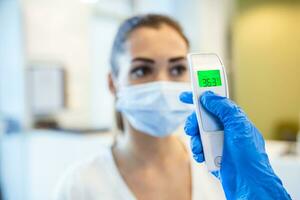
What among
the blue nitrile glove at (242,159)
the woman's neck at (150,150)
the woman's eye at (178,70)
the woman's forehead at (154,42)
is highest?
the woman's forehead at (154,42)

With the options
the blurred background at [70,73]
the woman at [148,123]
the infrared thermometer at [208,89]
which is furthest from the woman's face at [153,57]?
the blurred background at [70,73]

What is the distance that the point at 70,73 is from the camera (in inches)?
99.3

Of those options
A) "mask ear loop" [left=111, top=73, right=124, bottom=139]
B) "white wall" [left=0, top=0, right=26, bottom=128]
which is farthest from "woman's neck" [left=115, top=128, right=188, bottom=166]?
"white wall" [left=0, top=0, right=26, bottom=128]

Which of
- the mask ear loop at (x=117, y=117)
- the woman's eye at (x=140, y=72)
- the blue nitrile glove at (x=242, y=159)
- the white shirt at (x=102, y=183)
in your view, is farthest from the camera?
the mask ear loop at (x=117, y=117)

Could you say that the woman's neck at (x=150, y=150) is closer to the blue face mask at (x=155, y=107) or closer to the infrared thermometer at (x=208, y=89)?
the blue face mask at (x=155, y=107)

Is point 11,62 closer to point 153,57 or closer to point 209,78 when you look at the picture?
point 153,57

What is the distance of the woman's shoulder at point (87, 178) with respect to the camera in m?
0.89

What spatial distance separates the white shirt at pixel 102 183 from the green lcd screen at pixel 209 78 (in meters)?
0.33

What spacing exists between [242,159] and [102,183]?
1.55ft

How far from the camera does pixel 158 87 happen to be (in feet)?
3.22

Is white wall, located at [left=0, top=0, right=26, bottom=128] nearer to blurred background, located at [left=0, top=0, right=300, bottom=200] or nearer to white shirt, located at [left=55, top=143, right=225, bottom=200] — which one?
blurred background, located at [left=0, top=0, right=300, bottom=200]

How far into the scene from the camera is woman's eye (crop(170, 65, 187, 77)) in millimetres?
987

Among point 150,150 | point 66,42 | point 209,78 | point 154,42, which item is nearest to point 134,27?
point 154,42

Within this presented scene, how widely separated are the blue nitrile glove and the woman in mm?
351
